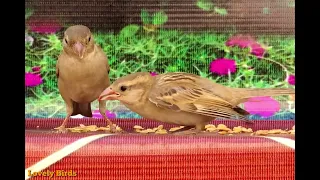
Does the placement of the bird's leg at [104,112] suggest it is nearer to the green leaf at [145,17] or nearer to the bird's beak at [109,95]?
the bird's beak at [109,95]

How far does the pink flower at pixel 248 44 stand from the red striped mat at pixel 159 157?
259 mm

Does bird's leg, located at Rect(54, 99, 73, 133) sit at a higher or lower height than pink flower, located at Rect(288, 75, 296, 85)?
lower

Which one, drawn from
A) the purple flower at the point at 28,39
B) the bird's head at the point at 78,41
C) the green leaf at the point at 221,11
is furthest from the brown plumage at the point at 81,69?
the green leaf at the point at 221,11

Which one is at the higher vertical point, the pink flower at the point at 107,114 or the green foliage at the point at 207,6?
the green foliage at the point at 207,6

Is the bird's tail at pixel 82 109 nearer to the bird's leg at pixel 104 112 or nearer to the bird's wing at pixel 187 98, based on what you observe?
the bird's leg at pixel 104 112

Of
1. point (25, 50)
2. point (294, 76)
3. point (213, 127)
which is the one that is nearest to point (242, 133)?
point (213, 127)

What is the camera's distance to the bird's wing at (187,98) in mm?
1700

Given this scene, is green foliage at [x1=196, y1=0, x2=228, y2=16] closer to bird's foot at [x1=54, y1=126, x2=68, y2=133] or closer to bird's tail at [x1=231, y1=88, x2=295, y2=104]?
bird's tail at [x1=231, y1=88, x2=295, y2=104]

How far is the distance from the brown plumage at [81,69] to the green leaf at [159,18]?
18 centimetres

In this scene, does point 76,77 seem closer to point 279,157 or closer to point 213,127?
point 213,127

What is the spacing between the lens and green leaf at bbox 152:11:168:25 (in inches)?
68.3

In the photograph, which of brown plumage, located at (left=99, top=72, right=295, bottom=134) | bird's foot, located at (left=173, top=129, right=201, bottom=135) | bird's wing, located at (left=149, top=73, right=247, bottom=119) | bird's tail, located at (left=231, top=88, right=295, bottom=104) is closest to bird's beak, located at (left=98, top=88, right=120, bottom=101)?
brown plumage, located at (left=99, top=72, right=295, bottom=134)

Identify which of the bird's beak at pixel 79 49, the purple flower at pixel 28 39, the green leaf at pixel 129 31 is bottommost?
the bird's beak at pixel 79 49

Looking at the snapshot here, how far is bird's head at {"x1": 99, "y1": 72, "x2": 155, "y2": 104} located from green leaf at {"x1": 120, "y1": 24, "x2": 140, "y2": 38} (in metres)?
0.13
